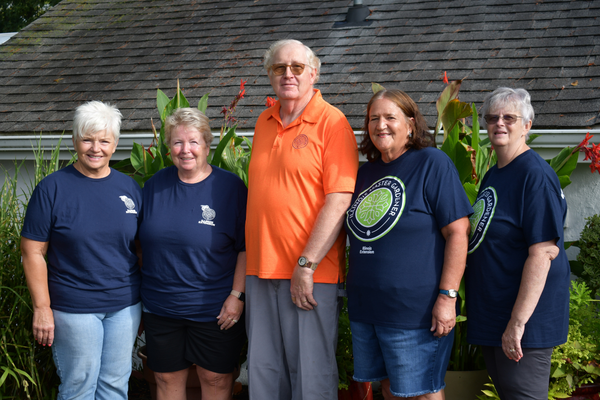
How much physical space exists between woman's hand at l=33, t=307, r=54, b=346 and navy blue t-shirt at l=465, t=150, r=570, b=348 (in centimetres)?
199

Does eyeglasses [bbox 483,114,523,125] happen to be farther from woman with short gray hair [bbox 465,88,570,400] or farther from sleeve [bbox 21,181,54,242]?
sleeve [bbox 21,181,54,242]

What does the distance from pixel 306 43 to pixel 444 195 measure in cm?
431

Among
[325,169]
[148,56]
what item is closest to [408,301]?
[325,169]

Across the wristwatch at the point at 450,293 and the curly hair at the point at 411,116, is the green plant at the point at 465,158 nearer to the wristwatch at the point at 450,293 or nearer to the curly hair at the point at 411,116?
the curly hair at the point at 411,116

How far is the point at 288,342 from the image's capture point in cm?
264

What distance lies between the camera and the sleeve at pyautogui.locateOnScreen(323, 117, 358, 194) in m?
2.51

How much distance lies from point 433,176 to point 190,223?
122cm

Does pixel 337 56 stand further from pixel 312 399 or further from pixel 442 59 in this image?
pixel 312 399

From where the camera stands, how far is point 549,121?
4293 millimetres

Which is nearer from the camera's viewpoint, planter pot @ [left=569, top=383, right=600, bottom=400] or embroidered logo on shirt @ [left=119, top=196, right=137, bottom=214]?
embroidered logo on shirt @ [left=119, top=196, right=137, bottom=214]

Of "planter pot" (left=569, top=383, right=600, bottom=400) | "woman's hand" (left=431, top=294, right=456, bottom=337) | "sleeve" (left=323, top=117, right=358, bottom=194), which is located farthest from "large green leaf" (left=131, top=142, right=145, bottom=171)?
"planter pot" (left=569, top=383, right=600, bottom=400)

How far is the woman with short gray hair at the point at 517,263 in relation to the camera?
7.02 ft

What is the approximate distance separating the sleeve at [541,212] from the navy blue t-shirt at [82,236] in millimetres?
1887

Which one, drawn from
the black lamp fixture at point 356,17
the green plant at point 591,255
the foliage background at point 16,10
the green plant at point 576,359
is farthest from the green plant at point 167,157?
the foliage background at point 16,10
